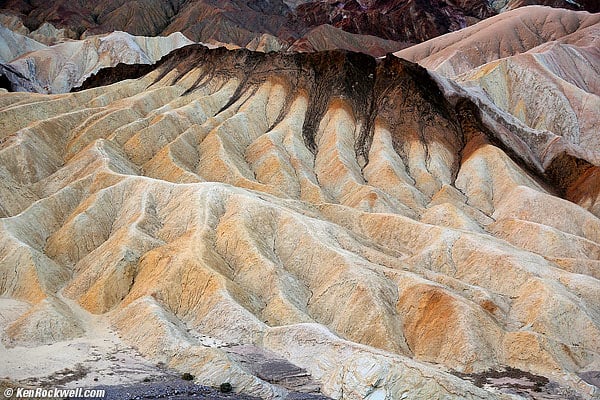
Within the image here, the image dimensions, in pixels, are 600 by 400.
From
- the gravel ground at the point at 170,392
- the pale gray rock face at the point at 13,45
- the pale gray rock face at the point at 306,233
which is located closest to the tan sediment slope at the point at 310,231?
the pale gray rock face at the point at 306,233

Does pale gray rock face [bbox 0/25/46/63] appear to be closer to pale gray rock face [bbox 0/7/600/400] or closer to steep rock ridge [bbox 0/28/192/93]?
steep rock ridge [bbox 0/28/192/93]

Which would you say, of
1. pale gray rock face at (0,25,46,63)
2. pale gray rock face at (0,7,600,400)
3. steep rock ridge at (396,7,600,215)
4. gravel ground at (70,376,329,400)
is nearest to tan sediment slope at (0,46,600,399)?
pale gray rock face at (0,7,600,400)

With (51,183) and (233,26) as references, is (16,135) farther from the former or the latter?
(233,26)

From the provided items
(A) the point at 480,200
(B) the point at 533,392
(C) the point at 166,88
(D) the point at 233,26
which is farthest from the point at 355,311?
(D) the point at 233,26

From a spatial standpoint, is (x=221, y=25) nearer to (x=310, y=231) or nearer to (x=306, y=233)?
(x=310, y=231)

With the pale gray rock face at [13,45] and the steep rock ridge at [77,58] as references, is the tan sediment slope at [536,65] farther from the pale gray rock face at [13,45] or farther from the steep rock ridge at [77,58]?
the pale gray rock face at [13,45]

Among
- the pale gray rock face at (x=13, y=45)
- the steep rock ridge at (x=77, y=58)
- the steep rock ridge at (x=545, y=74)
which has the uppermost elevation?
the pale gray rock face at (x=13, y=45)
